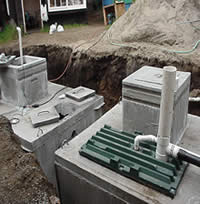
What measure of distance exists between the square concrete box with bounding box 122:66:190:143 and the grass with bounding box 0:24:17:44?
884 cm

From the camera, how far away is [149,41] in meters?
8.18

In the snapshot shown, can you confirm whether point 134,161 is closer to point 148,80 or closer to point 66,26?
point 148,80

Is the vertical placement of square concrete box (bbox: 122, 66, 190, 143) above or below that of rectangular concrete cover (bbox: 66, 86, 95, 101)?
above

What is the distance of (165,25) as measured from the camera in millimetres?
8305

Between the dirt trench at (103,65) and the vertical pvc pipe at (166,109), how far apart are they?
384 centimetres

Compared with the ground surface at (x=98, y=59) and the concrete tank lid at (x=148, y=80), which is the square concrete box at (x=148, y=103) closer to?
the concrete tank lid at (x=148, y=80)

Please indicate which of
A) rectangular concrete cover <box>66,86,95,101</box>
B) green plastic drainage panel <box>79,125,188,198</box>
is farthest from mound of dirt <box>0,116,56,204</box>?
rectangular concrete cover <box>66,86,95,101</box>

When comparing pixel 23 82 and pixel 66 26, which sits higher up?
pixel 66 26

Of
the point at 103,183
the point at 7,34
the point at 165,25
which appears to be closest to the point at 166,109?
the point at 103,183

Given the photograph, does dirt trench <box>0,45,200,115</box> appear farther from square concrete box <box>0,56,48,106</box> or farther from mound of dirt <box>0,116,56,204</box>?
mound of dirt <box>0,116,56,204</box>

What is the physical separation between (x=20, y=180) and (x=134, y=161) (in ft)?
4.89

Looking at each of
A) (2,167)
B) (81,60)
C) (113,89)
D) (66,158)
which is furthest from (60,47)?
(2,167)

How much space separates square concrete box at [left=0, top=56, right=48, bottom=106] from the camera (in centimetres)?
552

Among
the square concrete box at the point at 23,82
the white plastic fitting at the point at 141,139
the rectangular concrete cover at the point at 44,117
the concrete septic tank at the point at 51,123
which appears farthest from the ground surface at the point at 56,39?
the white plastic fitting at the point at 141,139
